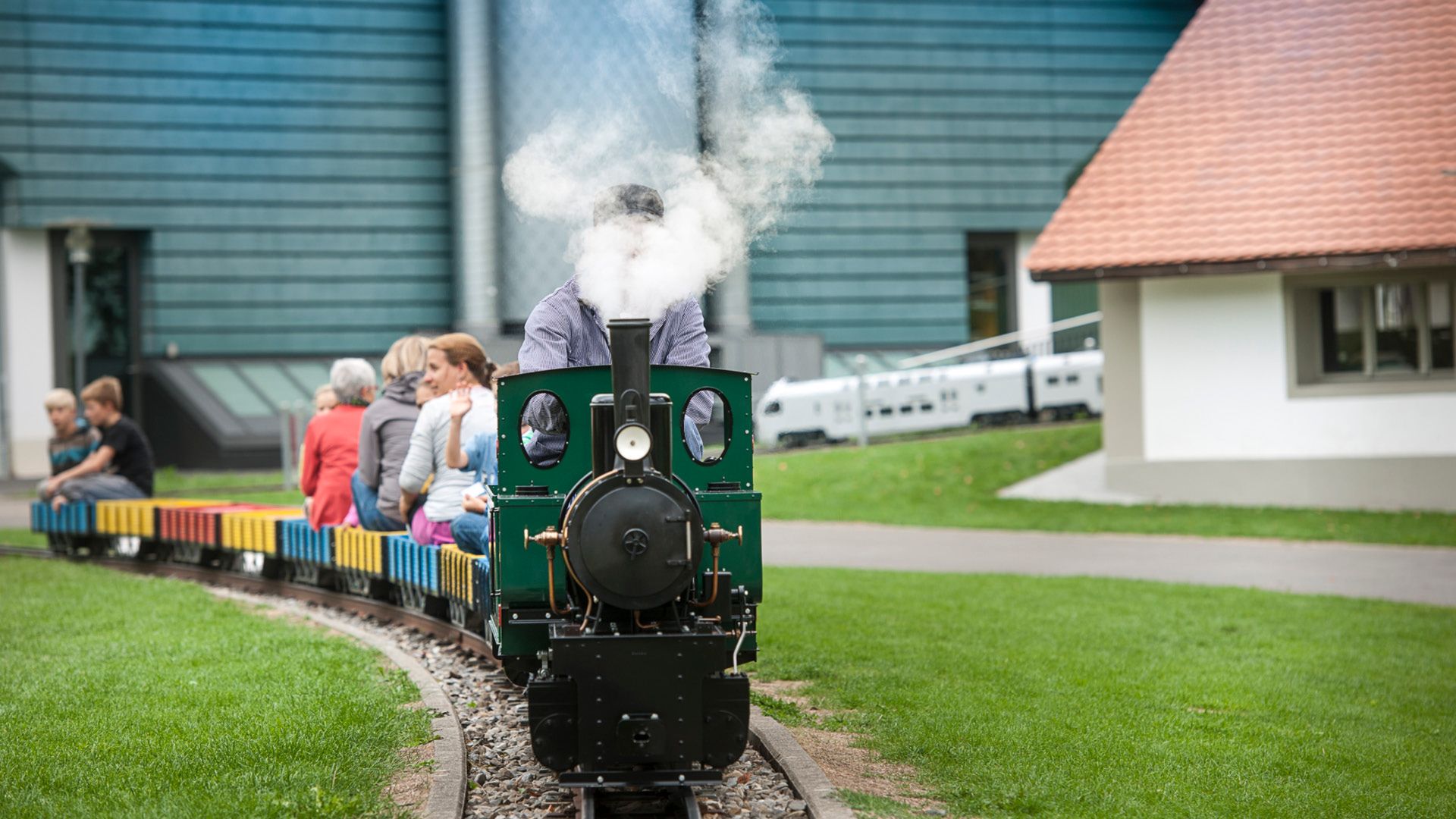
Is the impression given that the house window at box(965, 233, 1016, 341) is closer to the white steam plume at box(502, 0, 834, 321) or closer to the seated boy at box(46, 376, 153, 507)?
the seated boy at box(46, 376, 153, 507)

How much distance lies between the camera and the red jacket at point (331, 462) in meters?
10.1

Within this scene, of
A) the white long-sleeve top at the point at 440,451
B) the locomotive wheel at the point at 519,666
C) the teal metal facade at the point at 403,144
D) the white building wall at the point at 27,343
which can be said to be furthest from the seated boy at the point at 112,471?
the white building wall at the point at 27,343

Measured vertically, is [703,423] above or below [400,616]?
above

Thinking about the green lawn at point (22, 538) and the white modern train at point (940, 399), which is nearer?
the green lawn at point (22, 538)

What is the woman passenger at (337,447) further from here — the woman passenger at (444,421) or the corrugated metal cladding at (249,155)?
the corrugated metal cladding at (249,155)

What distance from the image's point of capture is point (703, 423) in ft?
17.5

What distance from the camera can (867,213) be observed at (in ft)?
104

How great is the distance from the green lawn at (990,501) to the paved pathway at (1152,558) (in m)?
0.71

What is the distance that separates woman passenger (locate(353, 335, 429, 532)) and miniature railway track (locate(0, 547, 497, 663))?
0.64m

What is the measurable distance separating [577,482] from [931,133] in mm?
28060

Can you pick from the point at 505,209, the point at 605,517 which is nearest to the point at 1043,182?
the point at 505,209

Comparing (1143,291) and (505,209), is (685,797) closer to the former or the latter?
(1143,291)

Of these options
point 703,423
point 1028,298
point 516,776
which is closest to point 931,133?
point 1028,298

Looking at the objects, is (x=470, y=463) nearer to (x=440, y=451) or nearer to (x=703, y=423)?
(x=440, y=451)
